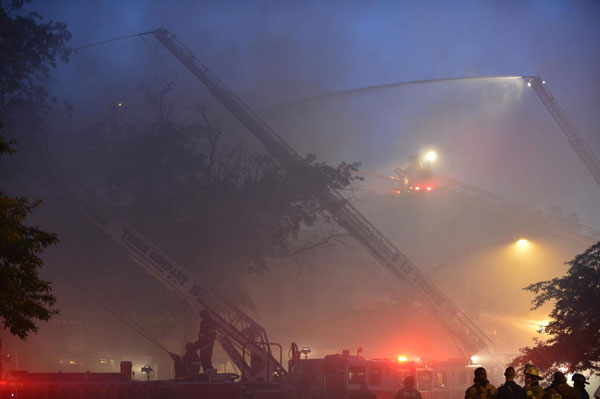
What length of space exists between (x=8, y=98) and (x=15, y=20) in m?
3.92

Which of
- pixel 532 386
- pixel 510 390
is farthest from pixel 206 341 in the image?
pixel 510 390

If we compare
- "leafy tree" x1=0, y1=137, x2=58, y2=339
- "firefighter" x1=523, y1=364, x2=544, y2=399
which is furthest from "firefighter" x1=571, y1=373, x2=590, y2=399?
"leafy tree" x1=0, y1=137, x2=58, y2=339

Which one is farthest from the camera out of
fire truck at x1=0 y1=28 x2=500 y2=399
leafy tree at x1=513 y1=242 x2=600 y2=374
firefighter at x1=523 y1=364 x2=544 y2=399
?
leafy tree at x1=513 y1=242 x2=600 y2=374

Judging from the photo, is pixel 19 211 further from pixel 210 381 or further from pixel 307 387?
pixel 307 387

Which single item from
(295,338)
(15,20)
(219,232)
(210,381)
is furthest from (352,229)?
(15,20)

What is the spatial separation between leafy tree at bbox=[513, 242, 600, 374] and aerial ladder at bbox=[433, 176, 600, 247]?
36.7m

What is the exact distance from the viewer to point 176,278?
24.1 metres

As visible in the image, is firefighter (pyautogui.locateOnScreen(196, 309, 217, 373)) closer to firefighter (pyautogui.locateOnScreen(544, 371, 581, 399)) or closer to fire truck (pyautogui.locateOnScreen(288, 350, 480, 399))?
fire truck (pyautogui.locateOnScreen(288, 350, 480, 399))

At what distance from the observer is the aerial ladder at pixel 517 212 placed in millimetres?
55969

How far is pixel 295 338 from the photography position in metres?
43.6

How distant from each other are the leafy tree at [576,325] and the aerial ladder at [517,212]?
120 feet

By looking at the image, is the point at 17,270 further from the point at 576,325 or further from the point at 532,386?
the point at 576,325

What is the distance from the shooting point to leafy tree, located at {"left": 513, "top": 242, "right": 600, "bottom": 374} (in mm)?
18812

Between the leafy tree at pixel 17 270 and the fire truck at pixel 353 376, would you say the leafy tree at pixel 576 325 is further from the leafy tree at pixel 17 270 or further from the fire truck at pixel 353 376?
the leafy tree at pixel 17 270
